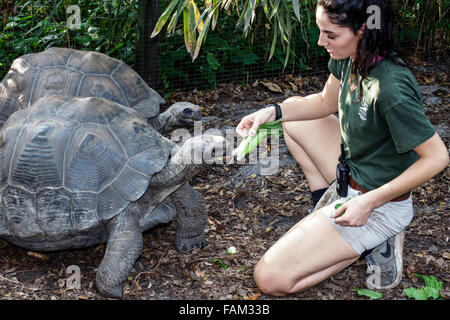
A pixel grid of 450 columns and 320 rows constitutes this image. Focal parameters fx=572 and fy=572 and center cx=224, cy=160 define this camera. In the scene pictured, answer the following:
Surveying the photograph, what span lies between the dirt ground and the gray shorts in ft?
1.26

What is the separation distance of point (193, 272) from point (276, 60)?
3261 mm

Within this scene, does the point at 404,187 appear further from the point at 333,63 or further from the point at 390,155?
the point at 333,63

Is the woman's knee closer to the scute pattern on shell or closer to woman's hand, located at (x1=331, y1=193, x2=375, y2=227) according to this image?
woman's hand, located at (x1=331, y1=193, x2=375, y2=227)

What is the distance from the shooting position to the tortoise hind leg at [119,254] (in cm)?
314

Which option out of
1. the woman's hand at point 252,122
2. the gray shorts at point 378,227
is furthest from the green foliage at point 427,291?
the woman's hand at point 252,122

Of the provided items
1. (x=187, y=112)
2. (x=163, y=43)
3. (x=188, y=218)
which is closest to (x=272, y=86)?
(x=163, y=43)

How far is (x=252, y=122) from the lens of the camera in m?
3.09

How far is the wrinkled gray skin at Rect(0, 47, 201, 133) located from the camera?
13.9 ft

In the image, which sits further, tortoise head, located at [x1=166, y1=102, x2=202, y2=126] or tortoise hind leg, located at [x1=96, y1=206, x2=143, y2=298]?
tortoise head, located at [x1=166, y1=102, x2=202, y2=126]

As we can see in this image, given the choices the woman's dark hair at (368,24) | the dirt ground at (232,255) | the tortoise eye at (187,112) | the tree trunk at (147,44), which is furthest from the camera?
the tree trunk at (147,44)

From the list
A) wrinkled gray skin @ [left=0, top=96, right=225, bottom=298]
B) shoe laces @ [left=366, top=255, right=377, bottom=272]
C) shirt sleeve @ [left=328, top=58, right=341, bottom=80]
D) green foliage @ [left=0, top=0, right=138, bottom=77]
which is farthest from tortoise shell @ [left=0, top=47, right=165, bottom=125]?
shoe laces @ [left=366, top=255, right=377, bottom=272]

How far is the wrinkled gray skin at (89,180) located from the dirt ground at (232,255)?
0.59 ft

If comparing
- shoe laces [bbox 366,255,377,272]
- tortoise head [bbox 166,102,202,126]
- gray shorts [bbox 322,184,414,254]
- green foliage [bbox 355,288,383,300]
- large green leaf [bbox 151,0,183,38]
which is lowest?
green foliage [bbox 355,288,383,300]

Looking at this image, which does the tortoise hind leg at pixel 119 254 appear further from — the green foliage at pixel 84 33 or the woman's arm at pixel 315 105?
the green foliage at pixel 84 33
